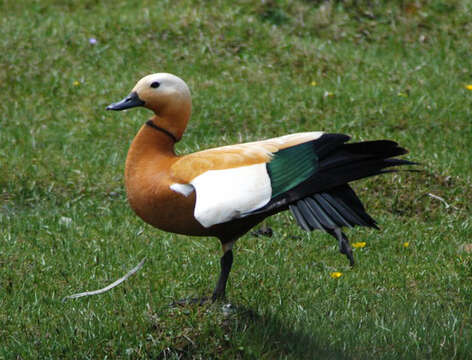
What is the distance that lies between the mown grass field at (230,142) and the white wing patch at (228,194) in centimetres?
63

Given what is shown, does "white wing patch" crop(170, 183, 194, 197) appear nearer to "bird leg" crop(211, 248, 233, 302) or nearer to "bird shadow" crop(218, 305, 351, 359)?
"bird leg" crop(211, 248, 233, 302)

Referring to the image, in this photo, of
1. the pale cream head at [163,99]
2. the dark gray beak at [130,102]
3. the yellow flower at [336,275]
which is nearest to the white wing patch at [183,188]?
the pale cream head at [163,99]

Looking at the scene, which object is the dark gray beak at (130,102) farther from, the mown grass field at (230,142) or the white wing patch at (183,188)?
the mown grass field at (230,142)

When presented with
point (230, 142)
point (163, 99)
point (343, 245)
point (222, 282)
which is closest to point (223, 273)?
point (222, 282)

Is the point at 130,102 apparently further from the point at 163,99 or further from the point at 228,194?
the point at 228,194

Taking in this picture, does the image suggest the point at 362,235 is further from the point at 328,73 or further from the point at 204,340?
the point at 328,73

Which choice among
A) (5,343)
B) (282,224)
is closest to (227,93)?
(282,224)

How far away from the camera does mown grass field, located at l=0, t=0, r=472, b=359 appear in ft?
12.4

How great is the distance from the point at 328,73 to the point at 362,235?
3.32 metres

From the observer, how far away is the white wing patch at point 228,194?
3.37 meters

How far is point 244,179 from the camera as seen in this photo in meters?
3.46

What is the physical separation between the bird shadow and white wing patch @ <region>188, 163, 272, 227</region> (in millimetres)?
635

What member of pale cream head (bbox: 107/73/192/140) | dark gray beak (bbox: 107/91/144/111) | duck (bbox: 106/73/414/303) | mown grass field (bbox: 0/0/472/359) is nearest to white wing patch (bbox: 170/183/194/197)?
duck (bbox: 106/73/414/303)

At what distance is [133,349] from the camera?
360 centimetres
